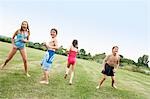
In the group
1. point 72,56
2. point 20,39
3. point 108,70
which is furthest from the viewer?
point 108,70

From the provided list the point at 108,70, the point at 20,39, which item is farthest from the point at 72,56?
the point at 20,39

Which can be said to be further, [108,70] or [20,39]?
[108,70]

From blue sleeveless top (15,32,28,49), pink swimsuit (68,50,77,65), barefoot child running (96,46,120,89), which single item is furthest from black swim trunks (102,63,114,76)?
blue sleeveless top (15,32,28,49)

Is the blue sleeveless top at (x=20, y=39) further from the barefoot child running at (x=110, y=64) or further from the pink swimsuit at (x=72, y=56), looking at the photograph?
the barefoot child running at (x=110, y=64)

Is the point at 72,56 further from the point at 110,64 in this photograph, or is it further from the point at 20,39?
the point at 20,39

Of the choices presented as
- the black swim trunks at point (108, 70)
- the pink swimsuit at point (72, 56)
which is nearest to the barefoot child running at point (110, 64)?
the black swim trunks at point (108, 70)

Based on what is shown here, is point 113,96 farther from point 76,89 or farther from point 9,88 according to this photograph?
point 9,88

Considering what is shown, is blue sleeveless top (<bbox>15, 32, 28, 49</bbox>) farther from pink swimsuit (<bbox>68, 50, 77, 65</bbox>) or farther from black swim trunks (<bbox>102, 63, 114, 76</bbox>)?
black swim trunks (<bbox>102, 63, 114, 76</bbox>)

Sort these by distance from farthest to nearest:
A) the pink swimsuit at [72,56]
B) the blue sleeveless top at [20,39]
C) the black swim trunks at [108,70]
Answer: the black swim trunks at [108,70], the pink swimsuit at [72,56], the blue sleeveless top at [20,39]

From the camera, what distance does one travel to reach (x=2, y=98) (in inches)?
475

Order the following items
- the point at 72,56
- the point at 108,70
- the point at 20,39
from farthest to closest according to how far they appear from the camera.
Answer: the point at 108,70, the point at 72,56, the point at 20,39

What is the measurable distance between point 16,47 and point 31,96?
4.84 metres

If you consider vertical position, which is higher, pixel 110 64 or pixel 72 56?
pixel 72 56

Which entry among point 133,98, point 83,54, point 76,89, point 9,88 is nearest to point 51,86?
point 76,89
